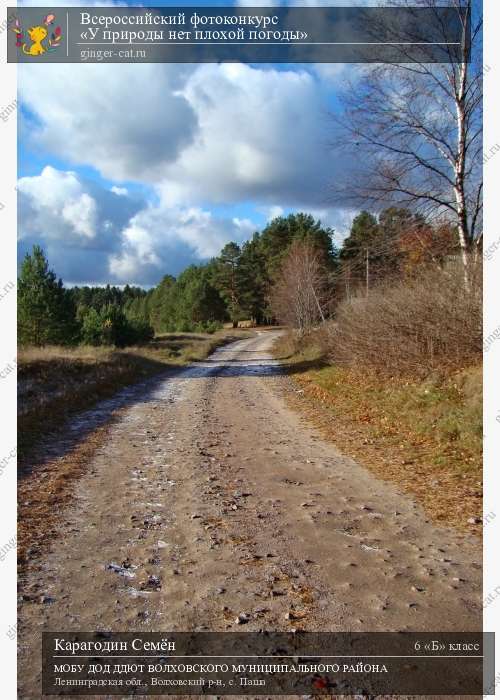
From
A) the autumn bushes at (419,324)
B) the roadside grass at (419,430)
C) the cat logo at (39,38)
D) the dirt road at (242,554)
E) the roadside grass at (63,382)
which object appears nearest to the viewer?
the dirt road at (242,554)

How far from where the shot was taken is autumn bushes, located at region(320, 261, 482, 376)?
933 cm

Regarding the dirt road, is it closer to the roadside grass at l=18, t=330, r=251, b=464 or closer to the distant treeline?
the roadside grass at l=18, t=330, r=251, b=464

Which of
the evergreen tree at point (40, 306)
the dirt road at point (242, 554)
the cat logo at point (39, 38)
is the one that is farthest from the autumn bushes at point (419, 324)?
the evergreen tree at point (40, 306)

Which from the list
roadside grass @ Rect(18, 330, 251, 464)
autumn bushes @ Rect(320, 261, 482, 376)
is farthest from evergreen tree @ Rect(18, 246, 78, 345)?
autumn bushes @ Rect(320, 261, 482, 376)

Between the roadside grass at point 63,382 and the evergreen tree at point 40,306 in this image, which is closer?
the roadside grass at point 63,382

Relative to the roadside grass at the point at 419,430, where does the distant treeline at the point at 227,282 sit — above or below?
above

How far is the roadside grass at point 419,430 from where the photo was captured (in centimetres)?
547

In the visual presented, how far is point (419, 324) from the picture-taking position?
10.9 metres

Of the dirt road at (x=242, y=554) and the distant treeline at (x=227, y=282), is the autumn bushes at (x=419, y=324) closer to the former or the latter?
the distant treeline at (x=227, y=282)

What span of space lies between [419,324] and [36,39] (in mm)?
9175

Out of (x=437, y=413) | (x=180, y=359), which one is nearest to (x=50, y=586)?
(x=437, y=413)

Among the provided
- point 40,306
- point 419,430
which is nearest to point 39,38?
point 419,430

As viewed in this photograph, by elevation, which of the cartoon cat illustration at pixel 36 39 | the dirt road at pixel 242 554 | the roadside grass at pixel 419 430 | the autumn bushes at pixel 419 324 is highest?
the cartoon cat illustration at pixel 36 39

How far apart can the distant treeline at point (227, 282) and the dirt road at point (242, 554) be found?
16.5 feet
